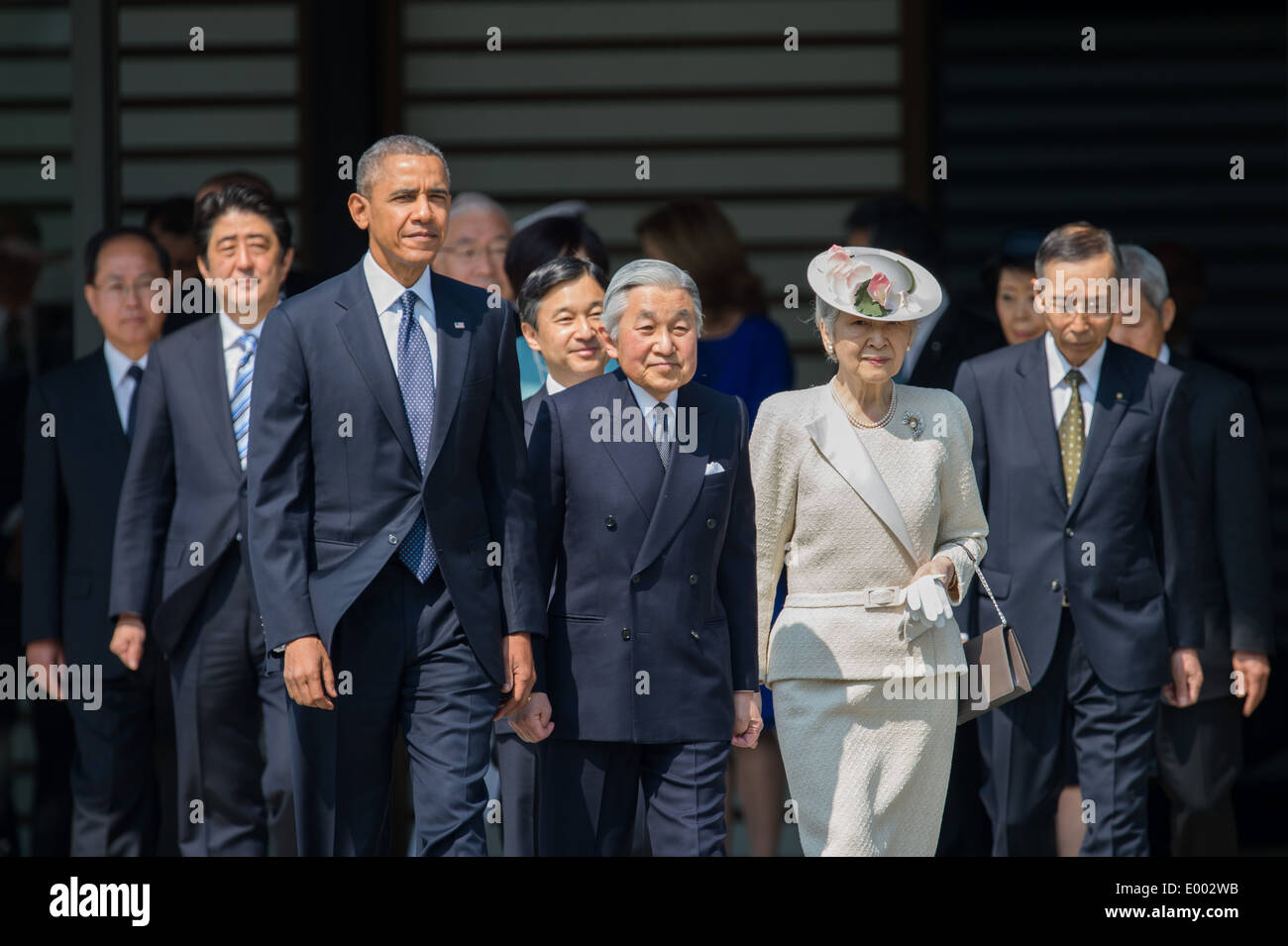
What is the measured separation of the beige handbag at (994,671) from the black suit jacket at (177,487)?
2.00 m

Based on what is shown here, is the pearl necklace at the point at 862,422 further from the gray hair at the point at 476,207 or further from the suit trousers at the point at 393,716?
the gray hair at the point at 476,207

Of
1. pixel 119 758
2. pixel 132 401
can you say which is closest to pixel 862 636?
pixel 119 758

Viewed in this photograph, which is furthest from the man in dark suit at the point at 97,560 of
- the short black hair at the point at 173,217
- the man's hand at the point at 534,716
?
the man's hand at the point at 534,716

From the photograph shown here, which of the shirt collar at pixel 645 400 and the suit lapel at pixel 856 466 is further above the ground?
the shirt collar at pixel 645 400

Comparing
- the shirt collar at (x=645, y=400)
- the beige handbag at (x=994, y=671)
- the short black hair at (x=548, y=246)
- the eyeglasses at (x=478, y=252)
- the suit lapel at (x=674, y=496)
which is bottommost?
the beige handbag at (x=994, y=671)

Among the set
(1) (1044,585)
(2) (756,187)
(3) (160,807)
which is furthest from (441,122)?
(1) (1044,585)

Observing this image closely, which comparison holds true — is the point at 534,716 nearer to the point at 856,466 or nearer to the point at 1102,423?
the point at 856,466

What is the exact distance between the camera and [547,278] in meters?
5.25

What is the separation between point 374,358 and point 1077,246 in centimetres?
200

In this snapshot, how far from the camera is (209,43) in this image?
26.2 feet

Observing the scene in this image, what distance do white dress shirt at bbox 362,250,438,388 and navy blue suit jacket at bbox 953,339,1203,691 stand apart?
165 cm

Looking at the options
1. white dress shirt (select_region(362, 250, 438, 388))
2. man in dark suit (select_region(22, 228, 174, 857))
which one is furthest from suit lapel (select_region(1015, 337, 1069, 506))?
man in dark suit (select_region(22, 228, 174, 857))

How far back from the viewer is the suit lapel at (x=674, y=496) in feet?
14.8
